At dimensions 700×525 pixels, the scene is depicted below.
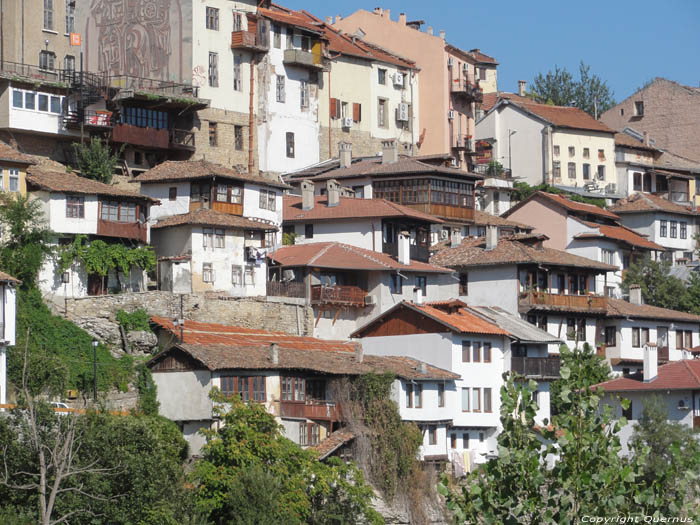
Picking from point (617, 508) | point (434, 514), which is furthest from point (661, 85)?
point (617, 508)

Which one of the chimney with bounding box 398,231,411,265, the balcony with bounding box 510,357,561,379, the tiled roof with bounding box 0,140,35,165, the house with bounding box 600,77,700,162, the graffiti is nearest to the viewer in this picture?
the tiled roof with bounding box 0,140,35,165

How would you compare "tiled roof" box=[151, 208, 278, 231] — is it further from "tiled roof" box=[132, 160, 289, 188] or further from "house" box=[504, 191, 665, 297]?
"house" box=[504, 191, 665, 297]

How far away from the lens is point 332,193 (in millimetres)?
69312

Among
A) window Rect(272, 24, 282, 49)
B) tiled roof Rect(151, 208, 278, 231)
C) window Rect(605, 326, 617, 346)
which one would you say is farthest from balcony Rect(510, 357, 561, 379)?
window Rect(272, 24, 282, 49)

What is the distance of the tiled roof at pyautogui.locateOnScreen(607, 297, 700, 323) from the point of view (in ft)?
228

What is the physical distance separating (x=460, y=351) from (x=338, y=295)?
273 inches

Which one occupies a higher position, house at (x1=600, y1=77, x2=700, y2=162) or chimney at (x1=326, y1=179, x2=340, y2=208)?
house at (x1=600, y1=77, x2=700, y2=162)

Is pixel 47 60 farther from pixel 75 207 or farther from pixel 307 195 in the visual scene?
pixel 75 207

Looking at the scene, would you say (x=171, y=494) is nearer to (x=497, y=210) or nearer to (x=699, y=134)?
(x=497, y=210)

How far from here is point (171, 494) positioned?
135ft

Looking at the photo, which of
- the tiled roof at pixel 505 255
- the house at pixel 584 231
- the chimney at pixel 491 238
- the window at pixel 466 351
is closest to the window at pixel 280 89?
the tiled roof at pixel 505 255

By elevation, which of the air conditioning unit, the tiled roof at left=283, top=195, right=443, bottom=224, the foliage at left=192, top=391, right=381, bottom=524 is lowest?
the foliage at left=192, top=391, right=381, bottom=524

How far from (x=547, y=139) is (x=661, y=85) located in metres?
16.4

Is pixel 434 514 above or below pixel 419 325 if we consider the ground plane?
below
